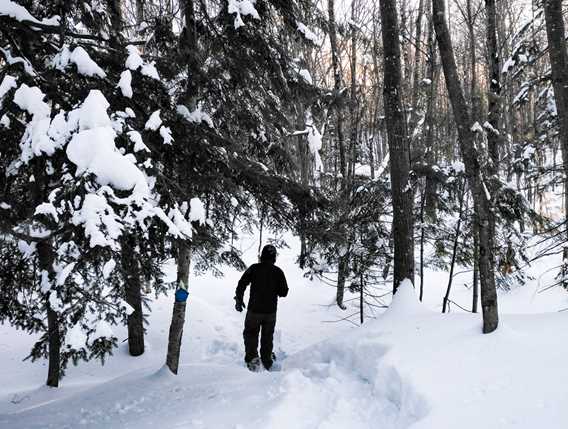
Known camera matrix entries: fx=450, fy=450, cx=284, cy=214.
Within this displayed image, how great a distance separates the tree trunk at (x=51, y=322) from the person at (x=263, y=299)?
98.7 inches

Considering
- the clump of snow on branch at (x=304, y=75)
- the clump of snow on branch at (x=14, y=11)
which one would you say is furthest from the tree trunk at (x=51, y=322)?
the clump of snow on branch at (x=304, y=75)

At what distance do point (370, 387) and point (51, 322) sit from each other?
395 cm

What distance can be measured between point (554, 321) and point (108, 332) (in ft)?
15.4

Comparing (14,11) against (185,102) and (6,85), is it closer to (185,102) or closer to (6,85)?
(6,85)

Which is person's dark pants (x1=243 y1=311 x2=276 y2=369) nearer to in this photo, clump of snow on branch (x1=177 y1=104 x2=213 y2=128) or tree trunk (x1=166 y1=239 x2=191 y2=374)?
tree trunk (x1=166 y1=239 x2=191 y2=374)

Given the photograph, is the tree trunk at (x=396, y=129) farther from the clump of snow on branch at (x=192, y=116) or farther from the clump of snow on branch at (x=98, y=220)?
the clump of snow on branch at (x=98, y=220)

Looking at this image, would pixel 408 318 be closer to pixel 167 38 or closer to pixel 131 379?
pixel 131 379

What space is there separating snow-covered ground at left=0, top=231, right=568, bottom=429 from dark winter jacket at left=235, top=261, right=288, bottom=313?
0.91 meters

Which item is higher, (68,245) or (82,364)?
(68,245)

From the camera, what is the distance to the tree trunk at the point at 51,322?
4531 mm

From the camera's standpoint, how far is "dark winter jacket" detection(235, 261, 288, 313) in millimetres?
6891

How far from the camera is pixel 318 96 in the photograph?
645 cm

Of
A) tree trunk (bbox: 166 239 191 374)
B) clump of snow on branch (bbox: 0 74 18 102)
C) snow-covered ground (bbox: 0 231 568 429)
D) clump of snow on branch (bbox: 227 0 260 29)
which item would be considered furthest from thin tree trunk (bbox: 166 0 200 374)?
clump of snow on branch (bbox: 0 74 18 102)

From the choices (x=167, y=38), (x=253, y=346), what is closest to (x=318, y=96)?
(x=167, y=38)
